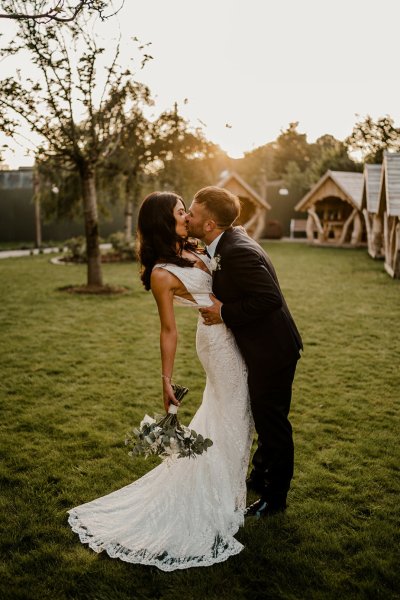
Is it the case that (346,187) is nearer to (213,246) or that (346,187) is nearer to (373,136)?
(373,136)

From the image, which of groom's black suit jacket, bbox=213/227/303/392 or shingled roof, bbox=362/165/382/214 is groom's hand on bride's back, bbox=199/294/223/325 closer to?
groom's black suit jacket, bbox=213/227/303/392

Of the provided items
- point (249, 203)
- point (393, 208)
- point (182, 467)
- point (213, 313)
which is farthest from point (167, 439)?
point (249, 203)

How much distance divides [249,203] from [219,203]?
27397mm

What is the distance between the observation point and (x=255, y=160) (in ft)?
213

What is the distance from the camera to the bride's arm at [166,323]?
10.0ft

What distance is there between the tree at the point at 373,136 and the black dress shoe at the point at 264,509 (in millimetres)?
→ 40332

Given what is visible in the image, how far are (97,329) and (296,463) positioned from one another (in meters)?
5.58

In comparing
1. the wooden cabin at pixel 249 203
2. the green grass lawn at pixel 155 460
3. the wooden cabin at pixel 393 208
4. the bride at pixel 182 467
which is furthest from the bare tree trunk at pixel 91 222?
the wooden cabin at pixel 249 203

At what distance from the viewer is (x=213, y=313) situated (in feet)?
10.6

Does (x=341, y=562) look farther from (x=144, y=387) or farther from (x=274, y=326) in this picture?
(x=144, y=387)

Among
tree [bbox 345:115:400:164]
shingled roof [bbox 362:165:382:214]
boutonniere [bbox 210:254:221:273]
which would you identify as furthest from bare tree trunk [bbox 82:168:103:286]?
tree [bbox 345:115:400:164]

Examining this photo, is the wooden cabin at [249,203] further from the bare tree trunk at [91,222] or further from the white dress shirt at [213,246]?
the white dress shirt at [213,246]

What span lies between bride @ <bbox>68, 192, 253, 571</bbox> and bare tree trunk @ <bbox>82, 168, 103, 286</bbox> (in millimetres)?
8928

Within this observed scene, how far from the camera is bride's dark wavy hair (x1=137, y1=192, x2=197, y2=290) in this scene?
3.10 metres
